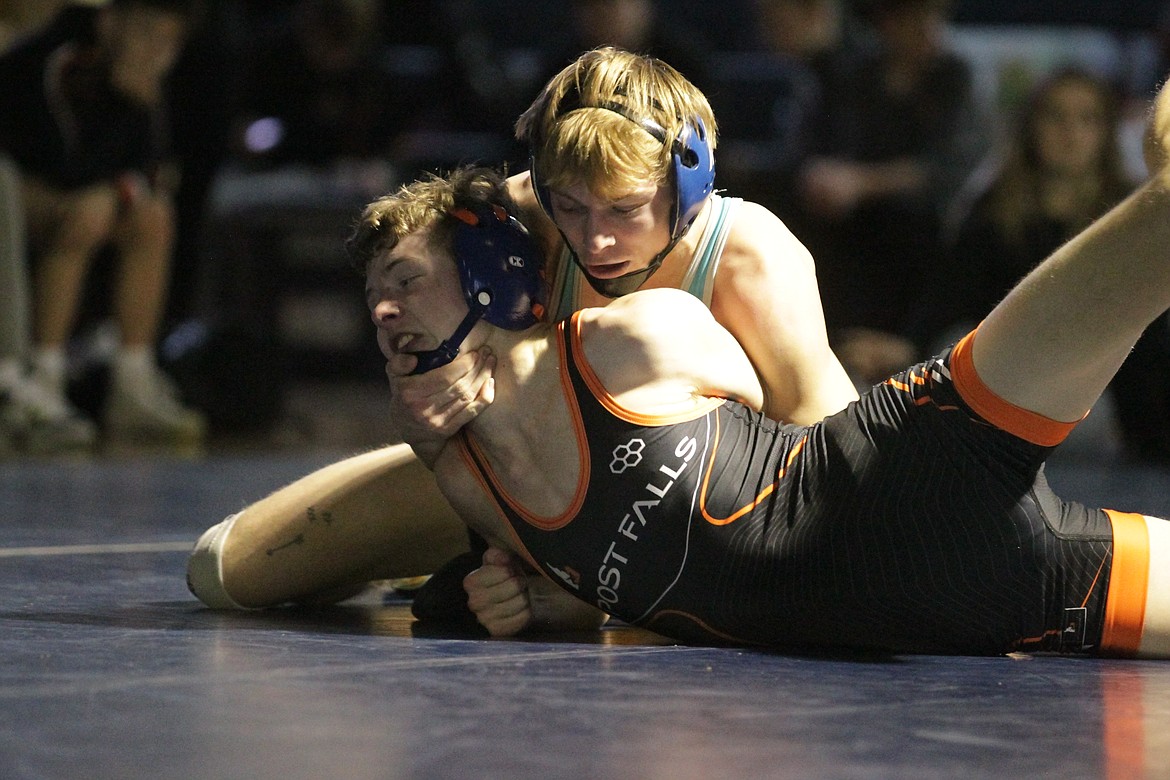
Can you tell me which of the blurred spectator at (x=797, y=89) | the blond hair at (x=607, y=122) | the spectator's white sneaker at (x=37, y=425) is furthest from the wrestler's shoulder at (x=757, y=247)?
the blurred spectator at (x=797, y=89)

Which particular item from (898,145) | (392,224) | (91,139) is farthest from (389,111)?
(392,224)

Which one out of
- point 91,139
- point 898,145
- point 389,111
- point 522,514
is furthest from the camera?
point 389,111

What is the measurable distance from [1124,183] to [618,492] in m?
3.76

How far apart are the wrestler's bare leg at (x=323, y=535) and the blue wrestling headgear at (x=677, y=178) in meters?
0.46

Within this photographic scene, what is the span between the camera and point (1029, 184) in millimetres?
5578

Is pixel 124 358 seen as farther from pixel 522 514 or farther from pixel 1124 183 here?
pixel 522 514

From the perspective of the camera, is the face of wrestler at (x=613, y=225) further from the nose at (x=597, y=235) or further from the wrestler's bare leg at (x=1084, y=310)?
the wrestler's bare leg at (x=1084, y=310)

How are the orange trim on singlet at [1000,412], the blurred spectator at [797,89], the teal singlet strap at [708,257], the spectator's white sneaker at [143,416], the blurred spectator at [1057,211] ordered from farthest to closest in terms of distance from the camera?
the blurred spectator at [797,89], the spectator's white sneaker at [143,416], the blurred spectator at [1057,211], the teal singlet strap at [708,257], the orange trim on singlet at [1000,412]

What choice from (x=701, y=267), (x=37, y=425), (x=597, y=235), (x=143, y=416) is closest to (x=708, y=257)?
(x=701, y=267)

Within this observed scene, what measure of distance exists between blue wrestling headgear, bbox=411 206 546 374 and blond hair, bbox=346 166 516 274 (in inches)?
0.9

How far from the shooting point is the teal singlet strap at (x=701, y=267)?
259 cm

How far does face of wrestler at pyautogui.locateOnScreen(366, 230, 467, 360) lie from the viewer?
2.33 m

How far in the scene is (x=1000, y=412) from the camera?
2.13 m

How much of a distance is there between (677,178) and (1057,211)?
3.50 meters
